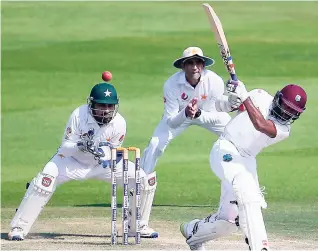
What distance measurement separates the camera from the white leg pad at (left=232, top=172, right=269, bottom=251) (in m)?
8.66

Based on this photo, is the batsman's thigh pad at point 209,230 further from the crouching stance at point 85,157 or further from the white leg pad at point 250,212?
the crouching stance at point 85,157

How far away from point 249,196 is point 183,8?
17656mm

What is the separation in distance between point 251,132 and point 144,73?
11.8 meters

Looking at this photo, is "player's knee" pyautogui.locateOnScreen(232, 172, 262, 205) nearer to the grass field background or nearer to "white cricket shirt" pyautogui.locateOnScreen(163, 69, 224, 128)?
the grass field background

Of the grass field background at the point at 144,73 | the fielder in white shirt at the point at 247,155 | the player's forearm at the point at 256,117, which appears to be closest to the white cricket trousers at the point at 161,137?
the grass field background at the point at 144,73

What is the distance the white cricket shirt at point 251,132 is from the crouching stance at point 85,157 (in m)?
1.32

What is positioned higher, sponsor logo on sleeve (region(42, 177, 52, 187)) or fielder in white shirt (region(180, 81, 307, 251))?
sponsor logo on sleeve (region(42, 177, 52, 187))

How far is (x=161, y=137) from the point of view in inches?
462

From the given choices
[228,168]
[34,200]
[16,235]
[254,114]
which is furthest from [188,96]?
[254,114]

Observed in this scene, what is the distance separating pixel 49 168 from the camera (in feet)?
33.0

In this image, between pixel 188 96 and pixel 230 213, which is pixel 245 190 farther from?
pixel 188 96

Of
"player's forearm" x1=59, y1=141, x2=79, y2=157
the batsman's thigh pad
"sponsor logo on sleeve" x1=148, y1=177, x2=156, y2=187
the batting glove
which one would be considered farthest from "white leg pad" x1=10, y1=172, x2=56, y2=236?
the batting glove

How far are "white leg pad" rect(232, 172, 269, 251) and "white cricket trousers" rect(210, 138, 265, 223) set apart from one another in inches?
4.7

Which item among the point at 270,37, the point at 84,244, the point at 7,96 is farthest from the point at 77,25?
the point at 84,244
